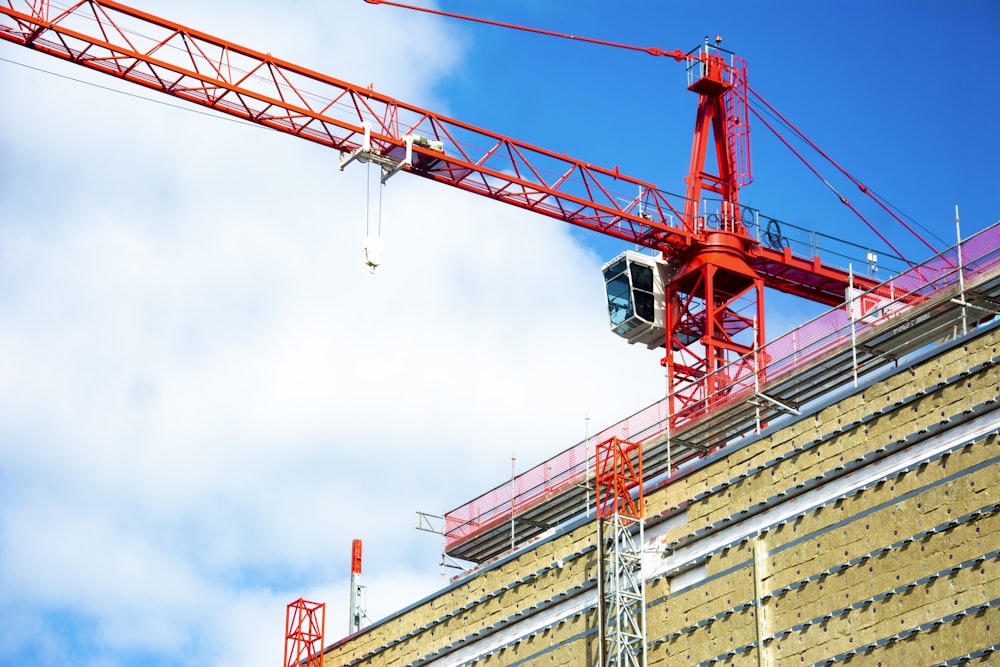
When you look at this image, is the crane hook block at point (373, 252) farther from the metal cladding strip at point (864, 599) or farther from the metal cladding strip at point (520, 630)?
the metal cladding strip at point (864, 599)

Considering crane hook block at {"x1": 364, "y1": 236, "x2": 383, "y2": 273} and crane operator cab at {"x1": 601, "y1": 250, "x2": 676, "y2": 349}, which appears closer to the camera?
crane hook block at {"x1": 364, "y1": 236, "x2": 383, "y2": 273}

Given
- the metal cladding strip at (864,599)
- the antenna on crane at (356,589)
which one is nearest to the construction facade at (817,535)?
the metal cladding strip at (864,599)

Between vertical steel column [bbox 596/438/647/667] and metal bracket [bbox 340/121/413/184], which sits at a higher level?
metal bracket [bbox 340/121/413/184]

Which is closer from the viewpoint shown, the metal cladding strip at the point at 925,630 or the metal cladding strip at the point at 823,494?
the metal cladding strip at the point at 925,630

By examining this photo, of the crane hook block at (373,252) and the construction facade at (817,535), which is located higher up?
the crane hook block at (373,252)

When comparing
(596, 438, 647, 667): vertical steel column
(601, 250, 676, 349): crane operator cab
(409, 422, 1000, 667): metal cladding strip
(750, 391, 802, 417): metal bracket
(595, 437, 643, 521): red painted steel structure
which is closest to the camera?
(409, 422, 1000, 667): metal cladding strip

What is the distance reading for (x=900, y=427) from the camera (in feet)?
182

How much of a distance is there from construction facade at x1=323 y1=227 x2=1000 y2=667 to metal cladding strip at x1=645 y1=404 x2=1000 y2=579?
0.06 metres

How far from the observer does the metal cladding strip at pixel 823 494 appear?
176ft

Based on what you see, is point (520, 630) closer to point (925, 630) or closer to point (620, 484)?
point (620, 484)

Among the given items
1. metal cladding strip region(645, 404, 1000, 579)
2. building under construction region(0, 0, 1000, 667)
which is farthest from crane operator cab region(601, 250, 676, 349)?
metal cladding strip region(645, 404, 1000, 579)

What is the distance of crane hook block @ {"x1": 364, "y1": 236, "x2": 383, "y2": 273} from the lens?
84750 millimetres

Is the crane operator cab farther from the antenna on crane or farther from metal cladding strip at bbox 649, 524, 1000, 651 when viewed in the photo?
metal cladding strip at bbox 649, 524, 1000, 651

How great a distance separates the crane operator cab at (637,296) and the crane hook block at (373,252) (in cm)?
1422
